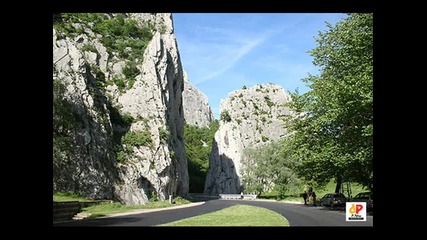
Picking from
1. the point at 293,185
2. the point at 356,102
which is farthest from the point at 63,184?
the point at 293,185

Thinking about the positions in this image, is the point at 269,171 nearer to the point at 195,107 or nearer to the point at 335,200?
the point at 335,200

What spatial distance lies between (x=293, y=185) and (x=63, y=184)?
16.7m

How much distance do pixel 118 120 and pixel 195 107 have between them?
186ft

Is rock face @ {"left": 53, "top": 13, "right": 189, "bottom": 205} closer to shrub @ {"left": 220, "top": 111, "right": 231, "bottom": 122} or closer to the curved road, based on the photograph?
the curved road

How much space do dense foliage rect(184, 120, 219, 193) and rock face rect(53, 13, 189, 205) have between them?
700 inches

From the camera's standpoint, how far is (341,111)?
16.5 m

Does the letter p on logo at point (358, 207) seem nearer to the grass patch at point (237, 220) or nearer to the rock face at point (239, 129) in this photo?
the grass patch at point (237, 220)

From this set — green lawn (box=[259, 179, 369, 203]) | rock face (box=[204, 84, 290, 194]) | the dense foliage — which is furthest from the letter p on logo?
the dense foliage

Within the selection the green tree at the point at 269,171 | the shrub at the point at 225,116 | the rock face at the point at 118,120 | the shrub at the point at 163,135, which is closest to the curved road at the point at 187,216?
the rock face at the point at 118,120
